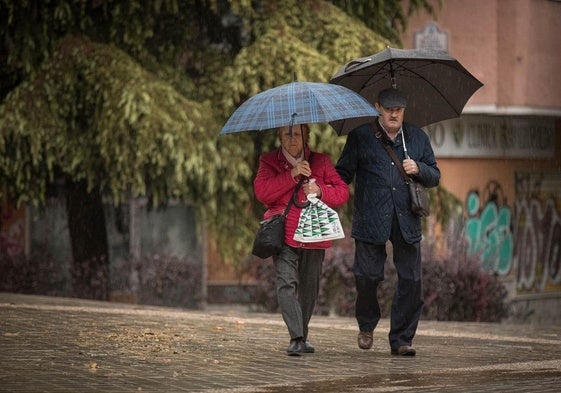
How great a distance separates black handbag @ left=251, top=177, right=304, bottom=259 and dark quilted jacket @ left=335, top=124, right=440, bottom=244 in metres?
0.55

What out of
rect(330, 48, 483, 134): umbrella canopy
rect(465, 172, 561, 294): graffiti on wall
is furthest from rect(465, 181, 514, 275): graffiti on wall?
rect(330, 48, 483, 134): umbrella canopy

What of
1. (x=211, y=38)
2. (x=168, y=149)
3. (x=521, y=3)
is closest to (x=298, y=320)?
(x=168, y=149)

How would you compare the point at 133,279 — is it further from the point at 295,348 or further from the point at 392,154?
the point at 392,154

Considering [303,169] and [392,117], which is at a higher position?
[392,117]

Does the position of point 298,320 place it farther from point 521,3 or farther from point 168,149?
point 521,3

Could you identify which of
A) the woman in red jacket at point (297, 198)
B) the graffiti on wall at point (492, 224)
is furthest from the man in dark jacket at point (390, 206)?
the graffiti on wall at point (492, 224)

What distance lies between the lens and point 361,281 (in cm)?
1035

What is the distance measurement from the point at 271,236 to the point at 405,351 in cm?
127

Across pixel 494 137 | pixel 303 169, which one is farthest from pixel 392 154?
pixel 494 137

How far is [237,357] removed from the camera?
10.1 metres

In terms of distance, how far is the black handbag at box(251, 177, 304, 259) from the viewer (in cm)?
998

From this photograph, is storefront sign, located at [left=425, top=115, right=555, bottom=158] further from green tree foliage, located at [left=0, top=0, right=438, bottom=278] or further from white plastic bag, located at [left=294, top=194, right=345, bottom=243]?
white plastic bag, located at [left=294, top=194, right=345, bottom=243]

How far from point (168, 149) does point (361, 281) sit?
21.3 feet

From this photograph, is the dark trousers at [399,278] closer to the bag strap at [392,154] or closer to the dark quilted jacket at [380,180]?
the dark quilted jacket at [380,180]
